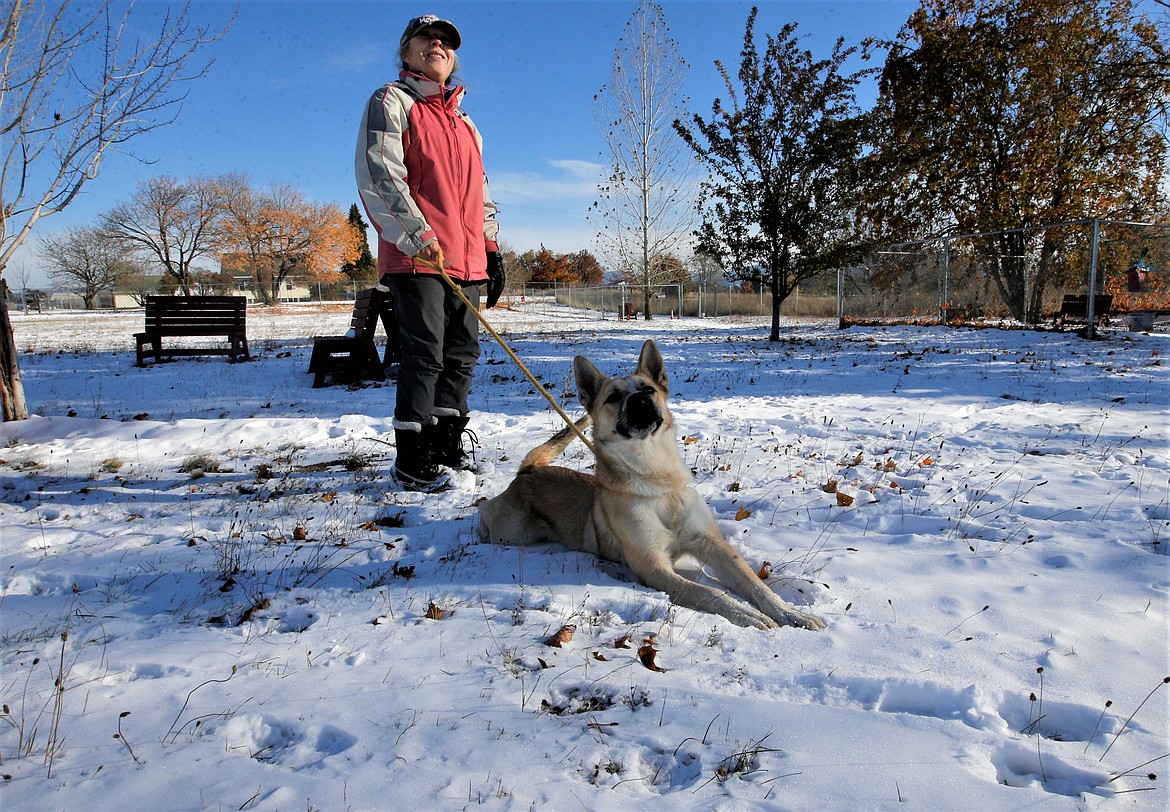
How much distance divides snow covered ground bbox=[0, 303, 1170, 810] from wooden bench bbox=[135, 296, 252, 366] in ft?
23.2

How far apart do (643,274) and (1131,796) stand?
2914 cm

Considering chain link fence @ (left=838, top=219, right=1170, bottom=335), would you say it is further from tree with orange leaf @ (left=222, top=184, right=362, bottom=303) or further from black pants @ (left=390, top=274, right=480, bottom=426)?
tree with orange leaf @ (left=222, top=184, right=362, bottom=303)

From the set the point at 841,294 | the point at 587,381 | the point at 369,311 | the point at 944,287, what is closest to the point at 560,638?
the point at 587,381

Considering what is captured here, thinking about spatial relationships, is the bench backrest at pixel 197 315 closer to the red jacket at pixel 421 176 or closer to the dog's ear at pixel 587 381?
the red jacket at pixel 421 176

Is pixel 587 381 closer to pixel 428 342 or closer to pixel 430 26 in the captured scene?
pixel 428 342

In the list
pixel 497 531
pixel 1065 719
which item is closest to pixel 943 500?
pixel 1065 719

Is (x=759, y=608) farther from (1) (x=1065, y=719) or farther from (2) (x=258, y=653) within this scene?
(2) (x=258, y=653)

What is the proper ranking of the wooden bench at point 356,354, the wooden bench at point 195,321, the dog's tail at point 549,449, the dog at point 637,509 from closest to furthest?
the dog at point 637,509, the dog's tail at point 549,449, the wooden bench at point 356,354, the wooden bench at point 195,321

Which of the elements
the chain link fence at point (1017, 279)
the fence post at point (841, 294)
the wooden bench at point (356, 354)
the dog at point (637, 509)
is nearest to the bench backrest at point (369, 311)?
the wooden bench at point (356, 354)

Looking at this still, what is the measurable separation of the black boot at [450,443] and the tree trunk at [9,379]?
4870 mm

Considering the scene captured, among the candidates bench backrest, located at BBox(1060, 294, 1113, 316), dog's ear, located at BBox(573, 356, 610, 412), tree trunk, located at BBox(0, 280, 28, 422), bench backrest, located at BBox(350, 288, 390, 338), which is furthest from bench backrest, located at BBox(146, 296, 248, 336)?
bench backrest, located at BBox(1060, 294, 1113, 316)

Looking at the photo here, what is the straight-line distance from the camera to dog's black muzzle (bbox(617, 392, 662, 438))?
11.1ft

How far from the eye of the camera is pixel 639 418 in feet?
11.1

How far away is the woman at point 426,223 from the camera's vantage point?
13.1ft
